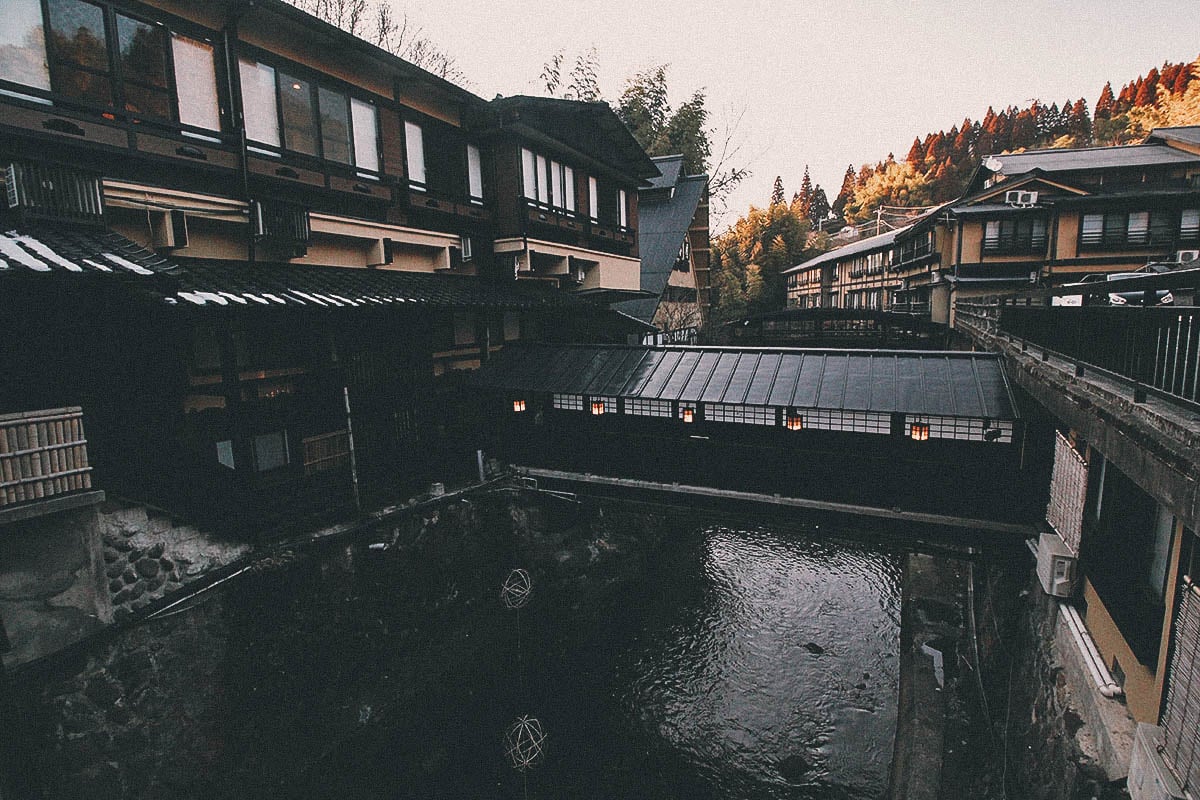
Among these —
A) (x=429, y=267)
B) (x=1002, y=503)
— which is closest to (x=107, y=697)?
(x=429, y=267)

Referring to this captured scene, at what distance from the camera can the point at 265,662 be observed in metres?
10.6

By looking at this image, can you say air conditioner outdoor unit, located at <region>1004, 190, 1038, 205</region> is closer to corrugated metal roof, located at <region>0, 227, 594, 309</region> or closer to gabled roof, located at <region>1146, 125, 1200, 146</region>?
gabled roof, located at <region>1146, 125, 1200, 146</region>

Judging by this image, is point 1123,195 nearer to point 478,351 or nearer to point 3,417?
point 478,351

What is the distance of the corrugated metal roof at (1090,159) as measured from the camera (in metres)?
35.2

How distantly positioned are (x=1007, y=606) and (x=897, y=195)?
285 feet

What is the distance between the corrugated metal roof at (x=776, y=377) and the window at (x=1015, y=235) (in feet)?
93.9

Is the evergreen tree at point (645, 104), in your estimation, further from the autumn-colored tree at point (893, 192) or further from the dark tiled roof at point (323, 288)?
the autumn-colored tree at point (893, 192)

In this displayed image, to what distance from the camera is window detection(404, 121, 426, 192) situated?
15805 mm

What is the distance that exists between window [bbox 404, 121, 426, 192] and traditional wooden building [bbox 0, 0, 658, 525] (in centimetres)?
6

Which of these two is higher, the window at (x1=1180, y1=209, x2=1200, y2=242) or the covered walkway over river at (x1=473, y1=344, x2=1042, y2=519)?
the window at (x1=1180, y1=209, x2=1200, y2=242)

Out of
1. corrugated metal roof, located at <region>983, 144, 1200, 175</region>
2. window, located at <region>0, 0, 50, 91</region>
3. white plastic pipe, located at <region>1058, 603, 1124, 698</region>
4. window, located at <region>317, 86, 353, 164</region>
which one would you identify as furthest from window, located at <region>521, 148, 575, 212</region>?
corrugated metal roof, located at <region>983, 144, 1200, 175</region>

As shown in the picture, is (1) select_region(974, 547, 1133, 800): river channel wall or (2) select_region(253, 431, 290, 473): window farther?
(2) select_region(253, 431, 290, 473): window

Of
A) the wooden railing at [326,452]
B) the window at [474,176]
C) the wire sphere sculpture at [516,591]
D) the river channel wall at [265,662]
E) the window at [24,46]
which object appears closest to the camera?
the river channel wall at [265,662]

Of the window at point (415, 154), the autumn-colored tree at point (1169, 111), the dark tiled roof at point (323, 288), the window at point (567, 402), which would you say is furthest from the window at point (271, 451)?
the autumn-colored tree at point (1169, 111)
